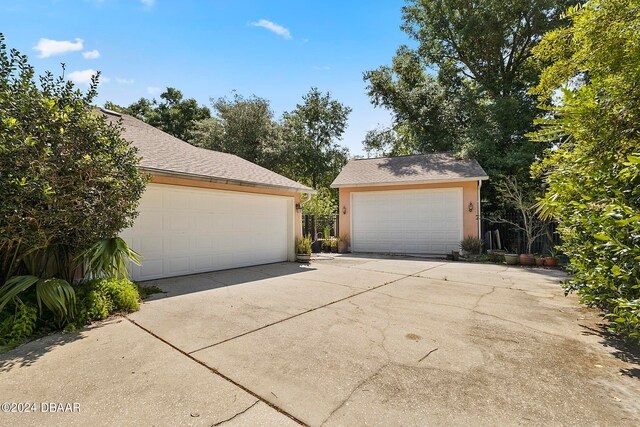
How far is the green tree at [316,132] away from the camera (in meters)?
21.0

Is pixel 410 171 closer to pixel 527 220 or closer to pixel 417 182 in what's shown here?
pixel 417 182

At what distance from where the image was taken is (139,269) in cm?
639

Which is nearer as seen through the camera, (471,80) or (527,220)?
(527,220)

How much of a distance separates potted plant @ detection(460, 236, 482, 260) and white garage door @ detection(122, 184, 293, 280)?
6126mm

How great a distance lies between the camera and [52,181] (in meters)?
3.67

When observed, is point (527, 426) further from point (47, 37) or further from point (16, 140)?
point (47, 37)

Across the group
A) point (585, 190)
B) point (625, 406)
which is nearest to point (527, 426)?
point (625, 406)

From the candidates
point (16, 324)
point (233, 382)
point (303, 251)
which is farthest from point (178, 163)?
point (233, 382)

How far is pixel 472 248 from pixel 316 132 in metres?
14.3

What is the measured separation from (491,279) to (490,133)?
8590mm

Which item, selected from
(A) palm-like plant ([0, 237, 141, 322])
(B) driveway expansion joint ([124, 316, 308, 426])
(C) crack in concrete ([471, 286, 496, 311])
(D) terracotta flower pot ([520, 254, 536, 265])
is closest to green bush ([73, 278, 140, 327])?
(A) palm-like plant ([0, 237, 141, 322])

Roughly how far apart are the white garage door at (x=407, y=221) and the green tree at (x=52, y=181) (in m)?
9.15

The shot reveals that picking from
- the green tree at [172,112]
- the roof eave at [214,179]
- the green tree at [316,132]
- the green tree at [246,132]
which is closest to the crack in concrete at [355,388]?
the roof eave at [214,179]

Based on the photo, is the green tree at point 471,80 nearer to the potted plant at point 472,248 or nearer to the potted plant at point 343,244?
the potted plant at point 472,248
